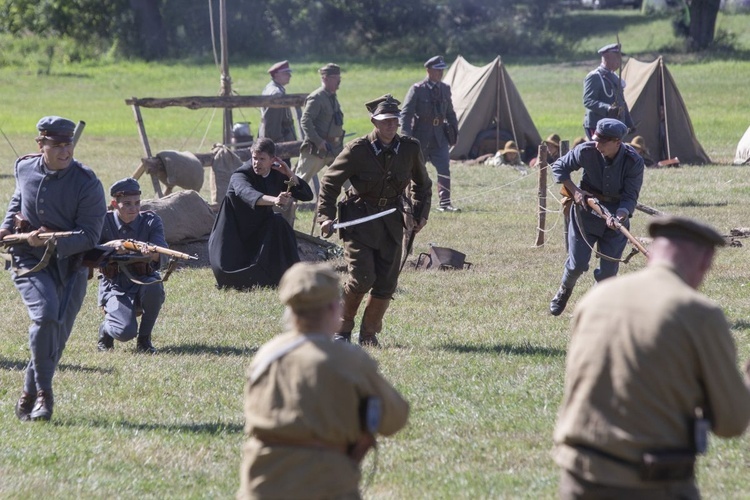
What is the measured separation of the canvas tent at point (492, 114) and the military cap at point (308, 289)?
780 inches

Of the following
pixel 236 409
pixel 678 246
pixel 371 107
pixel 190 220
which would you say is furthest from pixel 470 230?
pixel 678 246

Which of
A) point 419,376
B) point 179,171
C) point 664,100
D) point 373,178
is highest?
point 373,178

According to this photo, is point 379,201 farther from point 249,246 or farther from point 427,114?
point 427,114

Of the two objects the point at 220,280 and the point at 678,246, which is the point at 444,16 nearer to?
the point at 220,280

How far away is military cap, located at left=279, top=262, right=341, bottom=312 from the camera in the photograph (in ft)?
12.1

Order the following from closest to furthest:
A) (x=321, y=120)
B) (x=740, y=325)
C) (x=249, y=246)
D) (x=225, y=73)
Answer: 1. (x=740, y=325)
2. (x=249, y=246)
3. (x=321, y=120)
4. (x=225, y=73)

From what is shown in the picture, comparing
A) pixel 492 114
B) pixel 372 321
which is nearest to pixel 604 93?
pixel 372 321

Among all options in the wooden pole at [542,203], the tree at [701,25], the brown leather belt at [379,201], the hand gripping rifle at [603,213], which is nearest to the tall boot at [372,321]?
the brown leather belt at [379,201]

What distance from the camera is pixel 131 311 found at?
8914mm

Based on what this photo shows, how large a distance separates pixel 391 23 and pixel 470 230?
145 ft

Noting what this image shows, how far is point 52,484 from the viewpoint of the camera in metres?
5.80

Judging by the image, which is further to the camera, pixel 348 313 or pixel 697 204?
pixel 697 204

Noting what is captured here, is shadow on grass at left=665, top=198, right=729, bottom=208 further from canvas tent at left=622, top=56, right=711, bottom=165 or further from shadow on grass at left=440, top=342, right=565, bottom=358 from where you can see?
shadow on grass at left=440, top=342, right=565, bottom=358

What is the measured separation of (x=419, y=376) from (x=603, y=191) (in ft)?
7.37
